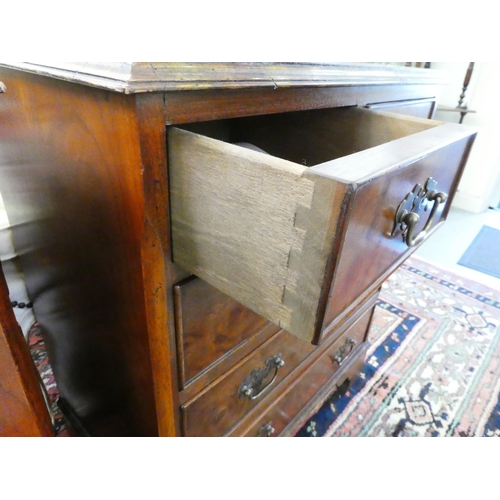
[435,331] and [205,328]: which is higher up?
[205,328]

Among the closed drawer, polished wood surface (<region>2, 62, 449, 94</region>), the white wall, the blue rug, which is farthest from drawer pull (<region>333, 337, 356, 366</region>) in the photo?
the white wall

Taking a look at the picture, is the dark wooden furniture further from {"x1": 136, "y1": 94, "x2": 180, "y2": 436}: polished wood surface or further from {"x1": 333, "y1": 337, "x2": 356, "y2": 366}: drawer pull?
{"x1": 333, "y1": 337, "x2": 356, "y2": 366}: drawer pull

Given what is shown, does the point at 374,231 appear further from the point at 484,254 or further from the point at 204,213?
the point at 484,254

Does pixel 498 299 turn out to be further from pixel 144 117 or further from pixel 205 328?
pixel 144 117

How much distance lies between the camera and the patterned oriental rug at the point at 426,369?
3.16ft

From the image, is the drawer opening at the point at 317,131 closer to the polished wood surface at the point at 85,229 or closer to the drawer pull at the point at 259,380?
the polished wood surface at the point at 85,229

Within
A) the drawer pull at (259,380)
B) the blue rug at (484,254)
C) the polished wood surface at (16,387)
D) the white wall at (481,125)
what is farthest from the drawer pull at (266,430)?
the white wall at (481,125)

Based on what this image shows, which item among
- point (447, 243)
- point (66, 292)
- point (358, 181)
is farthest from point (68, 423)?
point (447, 243)

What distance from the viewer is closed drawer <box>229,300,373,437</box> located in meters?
0.75

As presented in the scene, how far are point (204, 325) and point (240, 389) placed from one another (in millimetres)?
186

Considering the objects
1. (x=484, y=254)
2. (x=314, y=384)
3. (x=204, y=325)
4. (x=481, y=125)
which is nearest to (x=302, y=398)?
(x=314, y=384)

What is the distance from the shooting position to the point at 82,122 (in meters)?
0.38

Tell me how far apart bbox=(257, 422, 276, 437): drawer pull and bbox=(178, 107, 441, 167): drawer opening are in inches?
20.0
